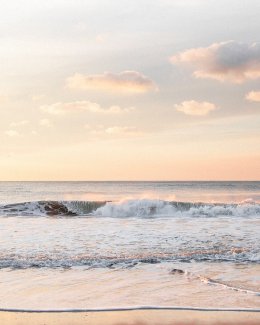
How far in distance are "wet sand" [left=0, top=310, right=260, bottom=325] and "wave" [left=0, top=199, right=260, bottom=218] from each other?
22.3m

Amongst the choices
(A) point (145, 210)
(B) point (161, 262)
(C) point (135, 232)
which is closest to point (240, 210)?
(A) point (145, 210)

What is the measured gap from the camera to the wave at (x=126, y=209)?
30953 millimetres

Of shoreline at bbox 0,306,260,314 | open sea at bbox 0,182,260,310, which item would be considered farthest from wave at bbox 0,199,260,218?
shoreline at bbox 0,306,260,314

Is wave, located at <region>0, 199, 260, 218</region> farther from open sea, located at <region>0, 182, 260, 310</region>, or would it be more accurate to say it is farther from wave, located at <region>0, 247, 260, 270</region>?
wave, located at <region>0, 247, 260, 270</region>

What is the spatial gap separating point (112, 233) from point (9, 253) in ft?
17.3

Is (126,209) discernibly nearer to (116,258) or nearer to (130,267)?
(116,258)

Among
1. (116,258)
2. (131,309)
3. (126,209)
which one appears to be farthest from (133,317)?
(126,209)

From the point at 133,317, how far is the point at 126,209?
2640 cm

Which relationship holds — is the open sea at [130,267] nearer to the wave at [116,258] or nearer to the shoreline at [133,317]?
the wave at [116,258]

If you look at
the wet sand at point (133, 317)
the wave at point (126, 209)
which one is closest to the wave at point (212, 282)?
the wet sand at point (133, 317)

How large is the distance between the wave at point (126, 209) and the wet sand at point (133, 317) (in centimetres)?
2232

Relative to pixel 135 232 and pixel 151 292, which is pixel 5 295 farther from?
pixel 135 232

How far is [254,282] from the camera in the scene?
935 cm

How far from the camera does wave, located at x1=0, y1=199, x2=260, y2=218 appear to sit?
30953mm
